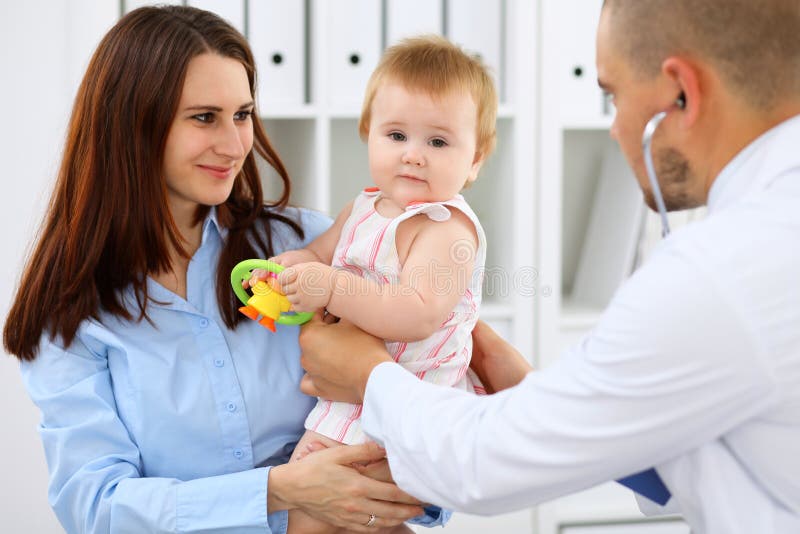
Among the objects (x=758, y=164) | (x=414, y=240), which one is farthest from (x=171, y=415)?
(x=758, y=164)

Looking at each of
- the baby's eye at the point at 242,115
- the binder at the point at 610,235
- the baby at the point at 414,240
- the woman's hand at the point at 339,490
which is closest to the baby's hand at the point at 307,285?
the baby at the point at 414,240

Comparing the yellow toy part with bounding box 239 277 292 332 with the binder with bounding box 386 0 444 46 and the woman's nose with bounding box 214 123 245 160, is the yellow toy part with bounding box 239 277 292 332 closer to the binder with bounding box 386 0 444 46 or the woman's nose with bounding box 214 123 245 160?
the woman's nose with bounding box 214 123 245 160

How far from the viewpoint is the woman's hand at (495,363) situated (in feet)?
5.32

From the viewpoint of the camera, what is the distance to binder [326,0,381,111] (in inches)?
87.8

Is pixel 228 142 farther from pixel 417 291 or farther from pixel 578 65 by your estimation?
pixel 578 65

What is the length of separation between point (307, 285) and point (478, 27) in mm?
1183

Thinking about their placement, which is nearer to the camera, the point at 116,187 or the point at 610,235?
the point at 116,187

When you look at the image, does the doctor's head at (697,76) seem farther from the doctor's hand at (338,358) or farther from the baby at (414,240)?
the doctor's hand at (338,358)

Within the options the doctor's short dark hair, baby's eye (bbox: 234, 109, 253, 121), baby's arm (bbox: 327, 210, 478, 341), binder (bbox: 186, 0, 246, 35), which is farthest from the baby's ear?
binder (bbox: 186, 0, 246, 35)

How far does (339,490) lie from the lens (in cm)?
137

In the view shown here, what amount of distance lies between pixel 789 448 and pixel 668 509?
0.32 meters

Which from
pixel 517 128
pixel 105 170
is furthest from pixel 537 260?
pixel 105 170

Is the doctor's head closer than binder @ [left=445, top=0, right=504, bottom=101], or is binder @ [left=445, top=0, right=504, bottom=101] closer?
the doctor's head

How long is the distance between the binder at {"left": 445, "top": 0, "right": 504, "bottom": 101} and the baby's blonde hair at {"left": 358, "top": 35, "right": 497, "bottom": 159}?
767mm
